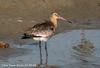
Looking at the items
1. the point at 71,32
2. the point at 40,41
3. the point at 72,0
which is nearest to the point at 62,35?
the point at 71,32

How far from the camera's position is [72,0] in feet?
62.8

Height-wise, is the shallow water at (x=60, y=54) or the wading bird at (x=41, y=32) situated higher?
the wading bird at (x=41, y=32)

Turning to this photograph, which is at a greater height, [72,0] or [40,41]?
[72,0]

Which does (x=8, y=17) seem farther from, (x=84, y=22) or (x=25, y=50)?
(x=25, y=50)

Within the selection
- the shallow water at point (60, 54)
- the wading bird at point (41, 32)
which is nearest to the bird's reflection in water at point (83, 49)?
the shallow water at point (60, 54)

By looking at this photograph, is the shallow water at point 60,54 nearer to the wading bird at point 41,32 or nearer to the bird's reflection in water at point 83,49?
the bird's reflection in water at point 83,49

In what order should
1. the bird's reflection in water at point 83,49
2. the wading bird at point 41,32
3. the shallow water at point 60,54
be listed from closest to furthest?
the shallow water at point 60,54, the bird's reflection in water at point 83,49, the wading bird at point 41,32

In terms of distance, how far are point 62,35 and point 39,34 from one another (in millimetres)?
2097

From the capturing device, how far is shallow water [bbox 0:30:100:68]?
38.7 ft

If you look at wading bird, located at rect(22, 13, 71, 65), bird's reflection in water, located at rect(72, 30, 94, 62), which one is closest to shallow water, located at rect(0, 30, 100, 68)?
bird's reflection in water, located at rect(72, 30, 94, 62)

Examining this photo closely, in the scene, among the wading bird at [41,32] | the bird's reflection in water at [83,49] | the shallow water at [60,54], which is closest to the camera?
the shallow water at [60,54]

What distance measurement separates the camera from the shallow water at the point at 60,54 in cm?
1180

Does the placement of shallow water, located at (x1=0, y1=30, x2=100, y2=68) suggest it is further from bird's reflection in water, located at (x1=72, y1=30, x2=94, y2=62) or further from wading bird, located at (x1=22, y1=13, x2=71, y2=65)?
wading bird, located at (x1=22, y1=13, x2=71, y2=65)

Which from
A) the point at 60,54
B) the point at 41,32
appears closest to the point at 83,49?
the point at 60,54
